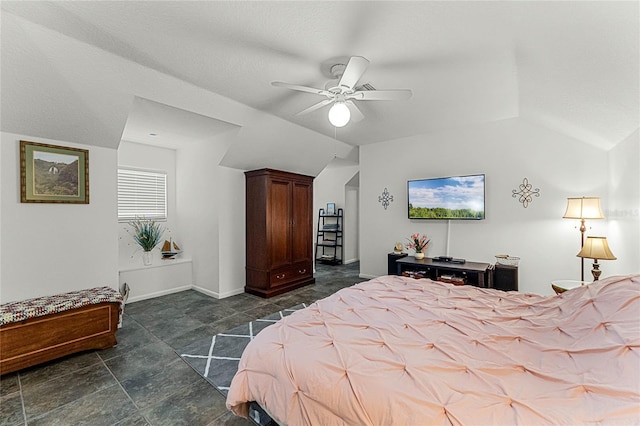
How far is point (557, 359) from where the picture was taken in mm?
1315

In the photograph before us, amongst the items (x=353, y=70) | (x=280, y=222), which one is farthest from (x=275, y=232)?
(x=353, y=70)

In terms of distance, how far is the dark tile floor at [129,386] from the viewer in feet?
6.37

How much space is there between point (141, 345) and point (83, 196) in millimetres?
1881

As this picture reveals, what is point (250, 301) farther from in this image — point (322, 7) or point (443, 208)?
point (322, 7)

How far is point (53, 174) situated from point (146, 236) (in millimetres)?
1753

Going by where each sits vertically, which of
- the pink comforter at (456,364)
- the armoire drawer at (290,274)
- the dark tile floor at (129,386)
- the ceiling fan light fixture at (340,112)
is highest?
the ceiling fan light fixture at (340,112)

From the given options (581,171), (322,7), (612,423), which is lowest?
(612,423)

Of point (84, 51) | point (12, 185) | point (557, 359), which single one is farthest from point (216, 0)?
point (12, 185)

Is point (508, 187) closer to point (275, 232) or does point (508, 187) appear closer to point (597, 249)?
point (597, 249)

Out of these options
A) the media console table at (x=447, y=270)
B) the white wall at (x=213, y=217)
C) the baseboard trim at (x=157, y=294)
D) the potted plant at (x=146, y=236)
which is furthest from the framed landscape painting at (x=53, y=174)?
the media console table at (x=447, y=270)

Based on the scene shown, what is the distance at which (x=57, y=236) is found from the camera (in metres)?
3.18

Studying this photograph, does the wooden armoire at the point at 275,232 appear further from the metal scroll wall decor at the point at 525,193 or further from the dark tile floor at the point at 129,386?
the metal scroll wall decor at the point at 525,193

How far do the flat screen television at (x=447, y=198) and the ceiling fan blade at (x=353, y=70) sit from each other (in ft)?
→ 9.51

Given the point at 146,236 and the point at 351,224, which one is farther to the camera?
the point at 351,224
